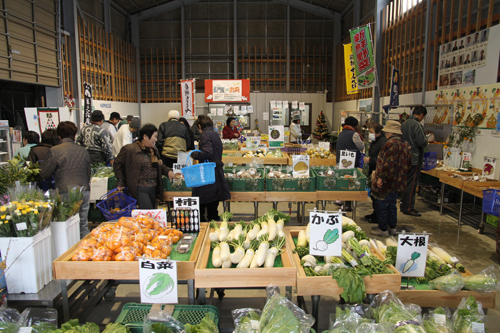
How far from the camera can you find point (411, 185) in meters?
5.80

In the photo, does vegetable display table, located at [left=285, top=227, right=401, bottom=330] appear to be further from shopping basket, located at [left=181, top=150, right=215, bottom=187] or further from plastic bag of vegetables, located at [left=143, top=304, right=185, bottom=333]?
shopping basket, located at [left=181, top=150, right=215, bottom=187]

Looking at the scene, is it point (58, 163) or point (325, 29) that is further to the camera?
point (325, 29)

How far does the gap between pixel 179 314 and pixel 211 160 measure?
2.23m

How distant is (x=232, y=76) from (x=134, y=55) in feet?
15.9

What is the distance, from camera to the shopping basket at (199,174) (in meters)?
3.67

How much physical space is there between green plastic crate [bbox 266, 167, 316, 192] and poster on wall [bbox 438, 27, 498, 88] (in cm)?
374

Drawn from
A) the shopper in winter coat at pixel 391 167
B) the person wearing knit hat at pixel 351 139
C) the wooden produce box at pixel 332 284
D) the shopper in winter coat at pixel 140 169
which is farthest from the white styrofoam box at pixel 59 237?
the person wearing knit hat at pixel 351 139

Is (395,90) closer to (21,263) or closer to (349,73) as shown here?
(349,73)

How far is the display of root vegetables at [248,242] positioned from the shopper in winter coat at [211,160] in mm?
1001

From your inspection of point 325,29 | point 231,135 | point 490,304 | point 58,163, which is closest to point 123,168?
point 58,163

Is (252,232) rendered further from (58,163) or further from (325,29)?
(325,29)

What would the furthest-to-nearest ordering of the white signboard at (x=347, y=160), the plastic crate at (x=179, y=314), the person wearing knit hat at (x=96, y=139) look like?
the white signboard at (x=347, y=160)
the person wearing knit hat at (x=96, y=139)
the plastic crate at (x=179, y=314)

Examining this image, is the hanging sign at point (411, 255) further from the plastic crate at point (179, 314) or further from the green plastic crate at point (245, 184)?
the green plastic crate at point (245, 184)

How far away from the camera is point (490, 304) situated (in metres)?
2.33
